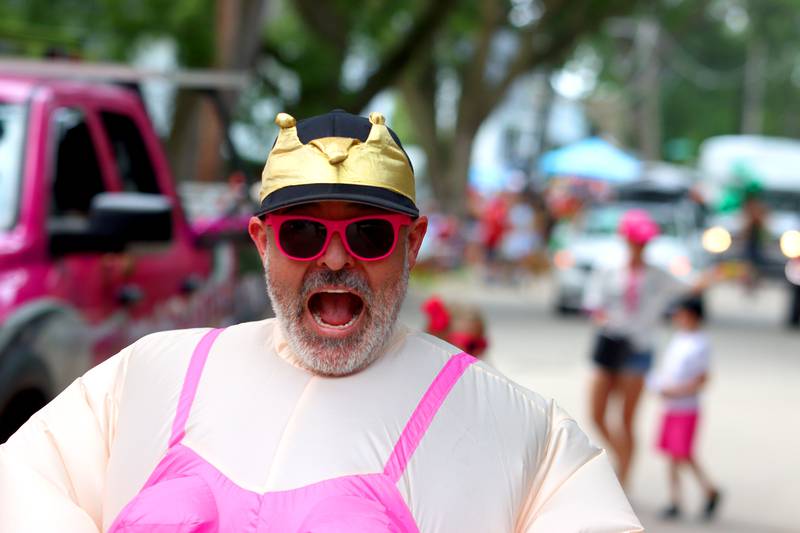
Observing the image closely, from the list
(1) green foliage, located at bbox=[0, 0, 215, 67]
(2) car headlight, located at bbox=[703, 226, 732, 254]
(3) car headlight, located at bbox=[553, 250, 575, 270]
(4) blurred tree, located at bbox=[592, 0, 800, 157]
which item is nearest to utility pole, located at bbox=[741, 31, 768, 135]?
(4) blurred tree, located at bbox=[592, 0, 800, 157]

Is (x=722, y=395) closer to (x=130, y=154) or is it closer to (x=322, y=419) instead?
(x=130, y=154)

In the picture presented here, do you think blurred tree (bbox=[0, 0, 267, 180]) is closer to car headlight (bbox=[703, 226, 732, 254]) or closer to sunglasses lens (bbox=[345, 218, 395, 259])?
car headlight (bbox=[703, 226, 732, 254])

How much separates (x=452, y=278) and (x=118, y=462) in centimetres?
2612

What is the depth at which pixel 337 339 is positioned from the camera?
3027 millimetres

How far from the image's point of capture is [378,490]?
2.86 m

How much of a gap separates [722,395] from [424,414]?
1116 cm

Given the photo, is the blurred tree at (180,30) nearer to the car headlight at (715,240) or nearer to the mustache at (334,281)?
the car headlight at (715,240)

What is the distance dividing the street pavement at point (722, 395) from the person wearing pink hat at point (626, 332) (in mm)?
208

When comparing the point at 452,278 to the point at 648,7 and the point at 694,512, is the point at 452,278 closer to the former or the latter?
the point at 648,7

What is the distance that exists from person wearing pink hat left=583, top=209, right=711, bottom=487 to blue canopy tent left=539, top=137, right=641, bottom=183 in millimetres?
29822

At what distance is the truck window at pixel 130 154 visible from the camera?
21.3 feet

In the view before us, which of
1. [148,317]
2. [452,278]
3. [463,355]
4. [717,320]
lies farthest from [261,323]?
[452,278]

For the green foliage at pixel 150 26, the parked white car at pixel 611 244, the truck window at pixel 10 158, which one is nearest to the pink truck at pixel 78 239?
the truck window at pixel 10 158

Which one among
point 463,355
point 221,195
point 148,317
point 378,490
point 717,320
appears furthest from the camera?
point 717,320
